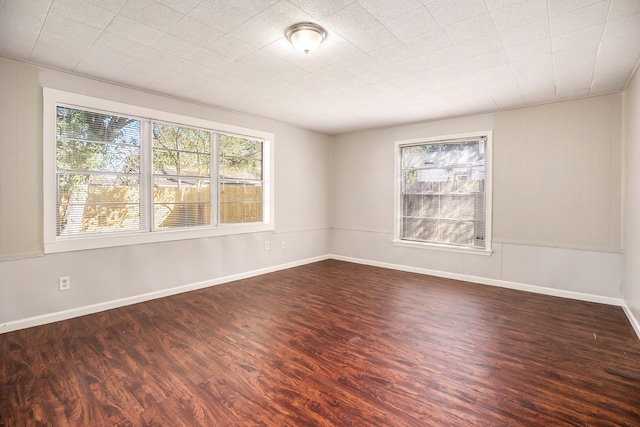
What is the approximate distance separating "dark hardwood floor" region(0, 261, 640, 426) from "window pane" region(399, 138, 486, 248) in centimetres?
140

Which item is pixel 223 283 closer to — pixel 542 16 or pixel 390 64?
pixel 390 64

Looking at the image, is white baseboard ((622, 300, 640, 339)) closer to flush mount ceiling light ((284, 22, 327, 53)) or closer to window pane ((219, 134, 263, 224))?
flush mount ceiling light ((284, 22, 327, 53))

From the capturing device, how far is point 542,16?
7.33ft

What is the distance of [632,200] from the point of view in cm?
325

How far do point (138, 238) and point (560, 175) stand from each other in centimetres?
541

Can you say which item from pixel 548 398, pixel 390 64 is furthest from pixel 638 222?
pixel 390 64

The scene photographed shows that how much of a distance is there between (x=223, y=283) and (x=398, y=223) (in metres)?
3.14

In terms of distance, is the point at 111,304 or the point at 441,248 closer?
the point at 111,304

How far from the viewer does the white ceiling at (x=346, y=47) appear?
2184 millimetres

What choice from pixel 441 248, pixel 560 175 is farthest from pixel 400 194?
pixel 560 175

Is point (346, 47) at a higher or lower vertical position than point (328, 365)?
higher

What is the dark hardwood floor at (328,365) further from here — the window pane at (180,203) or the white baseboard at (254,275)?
the window pane at (180,203)

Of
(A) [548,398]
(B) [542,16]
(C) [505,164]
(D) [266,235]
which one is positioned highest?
(B) [542,16]

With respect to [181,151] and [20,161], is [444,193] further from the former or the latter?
[20,161]
